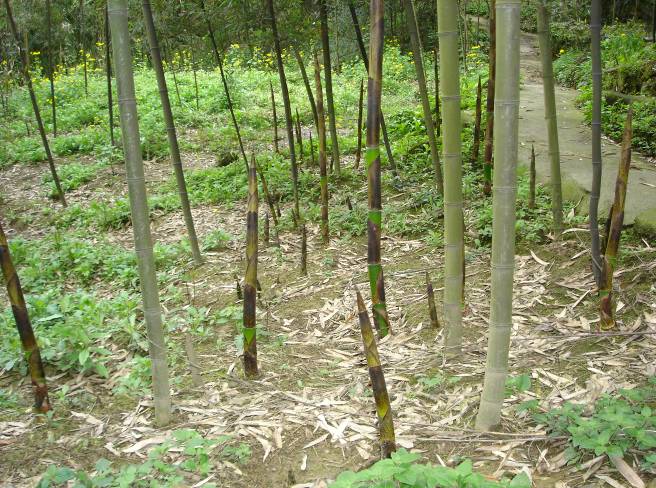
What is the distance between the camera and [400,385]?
289 centimetres

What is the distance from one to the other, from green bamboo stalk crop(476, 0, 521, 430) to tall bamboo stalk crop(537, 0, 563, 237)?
166 centimetres

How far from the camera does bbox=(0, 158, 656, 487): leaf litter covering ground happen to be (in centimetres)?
233

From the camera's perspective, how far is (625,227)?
13.3ft

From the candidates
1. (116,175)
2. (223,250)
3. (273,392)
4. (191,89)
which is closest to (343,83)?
(191,89)

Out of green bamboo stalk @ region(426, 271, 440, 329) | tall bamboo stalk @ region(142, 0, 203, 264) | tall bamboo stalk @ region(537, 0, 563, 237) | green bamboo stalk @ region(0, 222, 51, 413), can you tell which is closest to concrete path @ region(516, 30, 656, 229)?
tall bamboo stalk @ region(537, 0, 563, 237)

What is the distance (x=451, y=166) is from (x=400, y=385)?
1.10 meters

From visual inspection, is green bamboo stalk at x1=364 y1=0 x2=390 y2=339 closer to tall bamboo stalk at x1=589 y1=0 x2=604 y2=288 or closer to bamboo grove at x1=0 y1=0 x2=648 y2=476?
bamboo grove at x1=0 y1=0 x2=648 y2=476

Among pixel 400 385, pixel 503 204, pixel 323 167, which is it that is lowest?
pixel 400 385

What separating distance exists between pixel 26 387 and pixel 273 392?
131 centimetres

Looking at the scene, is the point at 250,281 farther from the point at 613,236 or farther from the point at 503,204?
the point at 613,236

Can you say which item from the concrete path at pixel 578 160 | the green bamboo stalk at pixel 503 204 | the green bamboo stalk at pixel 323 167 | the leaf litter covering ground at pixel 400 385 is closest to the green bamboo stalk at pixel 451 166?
the leaf litter covering ground at pixel 400 385

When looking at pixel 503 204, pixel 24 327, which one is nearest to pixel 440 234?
pixel 503 204

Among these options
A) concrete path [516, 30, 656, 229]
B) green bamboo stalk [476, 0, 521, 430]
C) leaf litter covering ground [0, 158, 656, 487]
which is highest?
green bamboo stalk [476, 0, 521, 430]

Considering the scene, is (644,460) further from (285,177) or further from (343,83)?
(343,83)
